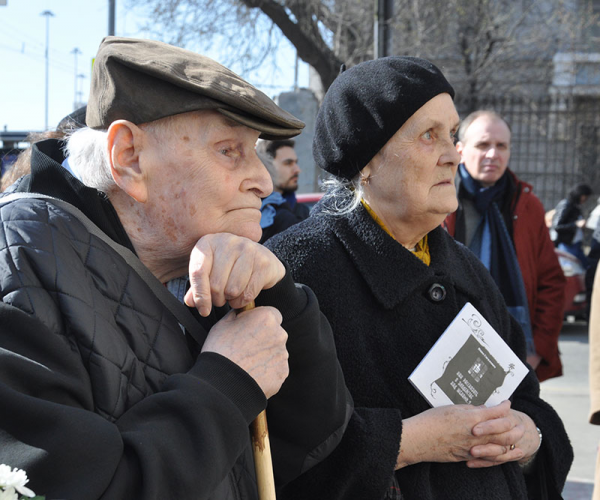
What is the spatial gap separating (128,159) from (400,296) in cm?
96

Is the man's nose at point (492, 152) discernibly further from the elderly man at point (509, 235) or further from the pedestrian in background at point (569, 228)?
the pedestrian in background at point (569, 228)

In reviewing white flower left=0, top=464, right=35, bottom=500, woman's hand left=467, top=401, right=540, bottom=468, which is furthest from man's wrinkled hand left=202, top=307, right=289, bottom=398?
woman's hand left=467, top=401, right=540, bottom=468

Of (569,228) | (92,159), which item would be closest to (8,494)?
(92,159)

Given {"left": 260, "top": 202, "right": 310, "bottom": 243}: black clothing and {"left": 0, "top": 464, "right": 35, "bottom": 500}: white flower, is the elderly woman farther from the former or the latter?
{"left": 260, "top": 202, "right": 310, "bottom": 243}: black clothing

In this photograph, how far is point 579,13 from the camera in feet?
54.9

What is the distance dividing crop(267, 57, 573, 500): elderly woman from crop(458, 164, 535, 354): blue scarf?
1625 millimetres

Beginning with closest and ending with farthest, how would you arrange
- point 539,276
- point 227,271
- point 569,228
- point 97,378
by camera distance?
1. point 97,378
2. point 227,271
3. point 539,276
4. point 569,228

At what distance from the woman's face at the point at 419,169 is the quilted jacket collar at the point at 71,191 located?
3.45ft

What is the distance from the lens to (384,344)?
2152mm

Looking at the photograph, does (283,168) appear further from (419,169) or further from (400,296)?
(400,296)

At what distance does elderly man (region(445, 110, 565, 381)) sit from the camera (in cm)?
416

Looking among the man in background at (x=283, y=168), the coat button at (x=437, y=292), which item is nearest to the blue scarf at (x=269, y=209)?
the man in background at (x=283, y=168)

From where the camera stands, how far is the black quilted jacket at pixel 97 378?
3.79ft

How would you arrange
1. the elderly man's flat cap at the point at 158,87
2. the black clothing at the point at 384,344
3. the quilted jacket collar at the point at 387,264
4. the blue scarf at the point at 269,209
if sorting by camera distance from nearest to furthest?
the elderly man's flat cap at the point at 158,87
the black clothing at the point at 384,344
the quilted jacket collar at the point at 387,264
the blue scarf at the point at 269,209
